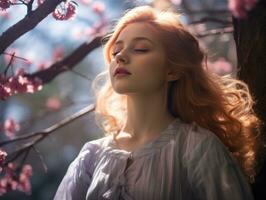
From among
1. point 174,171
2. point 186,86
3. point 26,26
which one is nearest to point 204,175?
point 174,171

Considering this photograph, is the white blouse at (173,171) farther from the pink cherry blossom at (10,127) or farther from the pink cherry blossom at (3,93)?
the pink cherry blossom at (10,127)

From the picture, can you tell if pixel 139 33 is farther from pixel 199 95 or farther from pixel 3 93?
pixel 3 93

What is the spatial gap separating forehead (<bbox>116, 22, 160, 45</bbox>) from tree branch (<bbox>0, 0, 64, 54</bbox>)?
24 centimetres

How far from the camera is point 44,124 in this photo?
723 cm

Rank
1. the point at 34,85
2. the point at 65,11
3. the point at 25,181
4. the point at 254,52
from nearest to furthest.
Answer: the point at 65,11 → the point at 254,52 → the point at 34,85 → the point at 25,181

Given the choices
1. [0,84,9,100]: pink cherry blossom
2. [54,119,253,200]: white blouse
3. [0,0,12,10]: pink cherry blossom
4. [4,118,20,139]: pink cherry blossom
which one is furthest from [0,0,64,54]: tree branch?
[4,118,20,139]: pink cherry blossom

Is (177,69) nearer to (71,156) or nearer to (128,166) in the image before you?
(128,166)

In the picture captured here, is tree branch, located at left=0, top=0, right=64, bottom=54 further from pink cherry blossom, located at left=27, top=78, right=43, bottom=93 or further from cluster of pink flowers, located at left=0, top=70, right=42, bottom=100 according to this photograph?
pink cherry blossom, located at left=27, top=78, right=43, bottom=93

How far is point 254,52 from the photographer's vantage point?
1.87 metres

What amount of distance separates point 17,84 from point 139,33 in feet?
2.19

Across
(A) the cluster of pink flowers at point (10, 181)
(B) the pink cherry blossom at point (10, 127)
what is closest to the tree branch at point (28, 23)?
(A) the cluster of pink flowers at point (10, 181)

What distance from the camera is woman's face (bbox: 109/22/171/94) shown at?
1.54 meters

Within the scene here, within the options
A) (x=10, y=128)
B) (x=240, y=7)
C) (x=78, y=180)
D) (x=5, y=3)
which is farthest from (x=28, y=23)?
(x=10, y=128)

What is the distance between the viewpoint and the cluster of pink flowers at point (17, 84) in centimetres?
177
